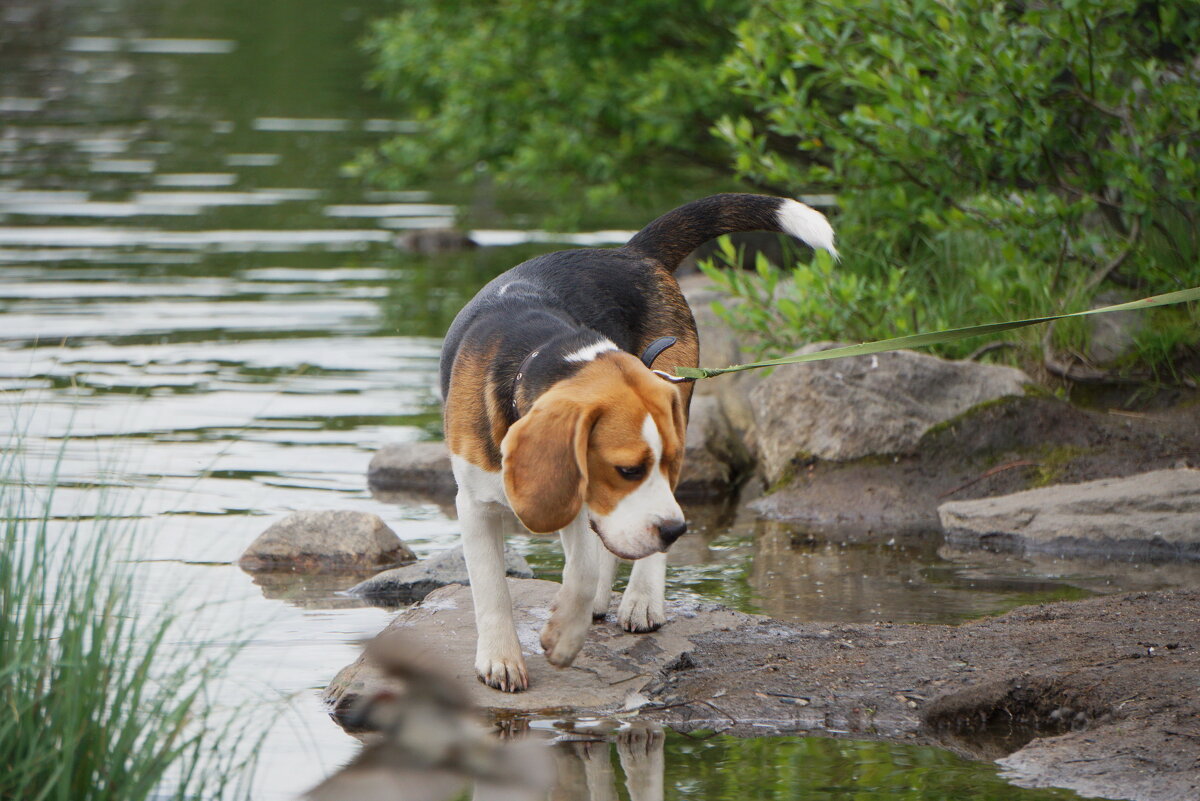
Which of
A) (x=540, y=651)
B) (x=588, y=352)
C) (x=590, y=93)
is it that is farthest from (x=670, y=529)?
(x=590, y=93)

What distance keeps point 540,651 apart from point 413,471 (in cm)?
354

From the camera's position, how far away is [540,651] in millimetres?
5680

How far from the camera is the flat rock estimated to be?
5.23 m

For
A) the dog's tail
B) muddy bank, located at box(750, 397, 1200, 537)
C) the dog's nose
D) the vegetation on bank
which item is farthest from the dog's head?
the vegetation on bank

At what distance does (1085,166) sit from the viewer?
9164mm

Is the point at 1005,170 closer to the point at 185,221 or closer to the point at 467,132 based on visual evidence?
the point at 467,132

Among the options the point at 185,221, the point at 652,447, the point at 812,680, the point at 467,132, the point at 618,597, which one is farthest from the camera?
the point at 185,221

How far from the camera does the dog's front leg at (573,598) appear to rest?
5.07 metres

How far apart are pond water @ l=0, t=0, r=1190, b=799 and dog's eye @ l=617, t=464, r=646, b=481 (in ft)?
3.08

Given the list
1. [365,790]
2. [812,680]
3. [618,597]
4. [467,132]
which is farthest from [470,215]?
[365,790]

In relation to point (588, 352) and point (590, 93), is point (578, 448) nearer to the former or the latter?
point (588, 352)

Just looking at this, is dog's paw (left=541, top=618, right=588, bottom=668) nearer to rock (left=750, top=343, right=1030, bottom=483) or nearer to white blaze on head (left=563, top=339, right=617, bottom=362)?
white blaze on head (left=563, top=339, right=617, bottom=362)

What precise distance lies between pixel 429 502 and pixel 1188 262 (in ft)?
15.0

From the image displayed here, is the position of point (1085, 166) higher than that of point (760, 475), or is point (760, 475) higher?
point (1085, 166)
